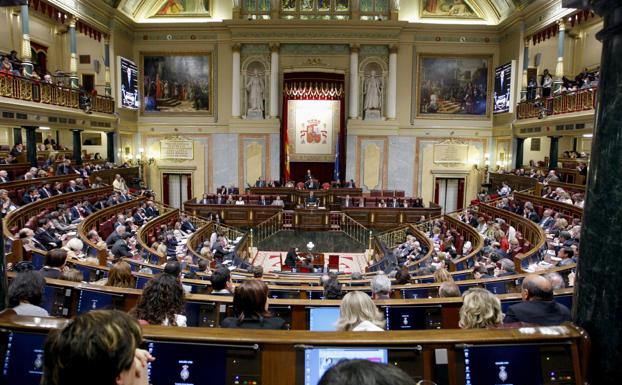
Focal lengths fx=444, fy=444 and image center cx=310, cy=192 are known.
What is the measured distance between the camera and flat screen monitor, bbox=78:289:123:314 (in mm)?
3834

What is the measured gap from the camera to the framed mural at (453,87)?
22.0 meters

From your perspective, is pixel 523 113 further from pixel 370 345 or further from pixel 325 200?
pixel 370 345

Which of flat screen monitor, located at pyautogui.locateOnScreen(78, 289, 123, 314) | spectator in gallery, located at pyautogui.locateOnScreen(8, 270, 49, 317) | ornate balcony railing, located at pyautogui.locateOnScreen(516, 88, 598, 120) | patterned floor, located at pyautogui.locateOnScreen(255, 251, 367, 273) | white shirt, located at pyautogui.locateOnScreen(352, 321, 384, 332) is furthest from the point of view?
ornate balcony railing, located at pyautogui.locateOnScreen(516, 88, 598, 120)

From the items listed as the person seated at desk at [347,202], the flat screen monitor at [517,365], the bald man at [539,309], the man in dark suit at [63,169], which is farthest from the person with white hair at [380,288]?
the man in dark suit at [63,169]

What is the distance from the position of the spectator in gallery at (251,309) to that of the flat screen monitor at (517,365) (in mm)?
1179

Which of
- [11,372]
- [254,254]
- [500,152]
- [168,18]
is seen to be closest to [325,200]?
[254,254]

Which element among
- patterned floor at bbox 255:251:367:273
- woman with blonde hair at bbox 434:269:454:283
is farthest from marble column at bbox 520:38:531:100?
woman with blonde hair at bbox 434:269:454:283

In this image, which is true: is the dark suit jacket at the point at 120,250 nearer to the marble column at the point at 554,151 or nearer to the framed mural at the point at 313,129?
the framed mural at the point at 313,129

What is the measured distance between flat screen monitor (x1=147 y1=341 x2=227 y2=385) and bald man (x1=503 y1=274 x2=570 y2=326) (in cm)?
207

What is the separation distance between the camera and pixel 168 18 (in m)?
22.5

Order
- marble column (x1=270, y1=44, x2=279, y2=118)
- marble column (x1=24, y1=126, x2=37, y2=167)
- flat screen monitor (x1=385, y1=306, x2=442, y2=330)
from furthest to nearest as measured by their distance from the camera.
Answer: marble column (x1=270, y1=44, x2=279, y2=118), marble column (x1=24, y1=126, x2=37, y2=167), flat screen monitor (x1=385, y1=306, x2=442, y2=330)

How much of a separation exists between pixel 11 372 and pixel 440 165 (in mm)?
21778

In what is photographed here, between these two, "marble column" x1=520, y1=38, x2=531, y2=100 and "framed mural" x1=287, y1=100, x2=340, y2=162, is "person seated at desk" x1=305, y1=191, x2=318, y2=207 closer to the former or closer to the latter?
"framed mural" x1=287, y1=100, x2=340, y2=162

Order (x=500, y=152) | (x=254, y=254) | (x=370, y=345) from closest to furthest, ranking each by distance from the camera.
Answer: (x=370, y=345)
(x=254, y=254)
(x=500, y=152)
